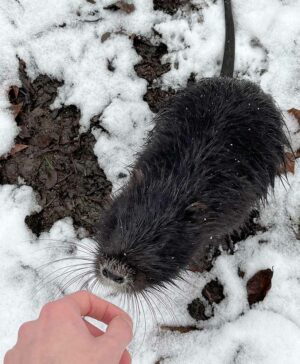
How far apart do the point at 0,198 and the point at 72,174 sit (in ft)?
1.67

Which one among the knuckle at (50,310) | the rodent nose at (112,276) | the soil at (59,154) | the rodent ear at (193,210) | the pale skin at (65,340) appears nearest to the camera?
the pale skin at (65,340)

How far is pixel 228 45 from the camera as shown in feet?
10.1

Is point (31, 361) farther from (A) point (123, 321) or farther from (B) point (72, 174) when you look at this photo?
(B) point (72, 174)

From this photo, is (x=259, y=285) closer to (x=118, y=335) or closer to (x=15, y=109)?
(x=118, y=335)

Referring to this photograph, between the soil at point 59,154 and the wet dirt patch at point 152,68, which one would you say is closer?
the soil at point 59,154

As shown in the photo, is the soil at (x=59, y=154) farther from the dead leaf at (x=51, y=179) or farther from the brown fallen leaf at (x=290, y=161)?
the brown fallen leaf at (x=290, y=161)

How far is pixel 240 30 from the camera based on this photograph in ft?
10.7

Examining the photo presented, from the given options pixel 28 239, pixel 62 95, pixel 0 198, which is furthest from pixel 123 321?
pixel 62 95

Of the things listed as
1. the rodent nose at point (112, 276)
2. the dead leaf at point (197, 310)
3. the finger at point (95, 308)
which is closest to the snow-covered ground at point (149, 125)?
the dead leaf at point (197, 310)

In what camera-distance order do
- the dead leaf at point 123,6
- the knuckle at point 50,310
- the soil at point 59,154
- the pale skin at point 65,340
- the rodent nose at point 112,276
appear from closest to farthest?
the pale skin at point 65,340
the knuckle at point 50,310
the rodent nose at point 112,276
the soil at point 59,154
the dead leaf at point 123,6

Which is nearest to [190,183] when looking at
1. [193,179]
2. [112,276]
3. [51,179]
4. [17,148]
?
[193,179]

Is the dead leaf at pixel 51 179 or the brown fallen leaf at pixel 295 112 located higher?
the brown fallen leaf at pixel 295 112

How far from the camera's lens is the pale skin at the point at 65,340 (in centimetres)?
149

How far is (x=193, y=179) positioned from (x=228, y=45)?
1.29m
